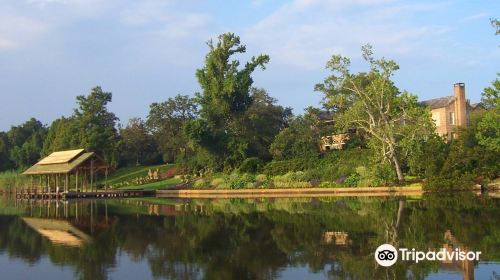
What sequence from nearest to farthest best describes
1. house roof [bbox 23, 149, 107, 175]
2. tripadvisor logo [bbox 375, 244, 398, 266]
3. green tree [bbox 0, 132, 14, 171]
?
tripadvisor logo [bbox 375, 244, 398, 266]
house roof [bbox 23, 149, 107, 175]
green tree [bbox 0, 132, 14, 171]

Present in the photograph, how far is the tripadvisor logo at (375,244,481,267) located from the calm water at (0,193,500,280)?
23cm

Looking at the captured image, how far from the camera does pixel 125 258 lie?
13.0 m

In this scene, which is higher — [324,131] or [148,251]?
[324,131]

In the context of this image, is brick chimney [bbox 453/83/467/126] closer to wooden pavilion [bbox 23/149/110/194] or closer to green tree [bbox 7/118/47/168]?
wooden pavilion [bbox 23/149/110/194]

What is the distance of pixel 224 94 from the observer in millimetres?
50969

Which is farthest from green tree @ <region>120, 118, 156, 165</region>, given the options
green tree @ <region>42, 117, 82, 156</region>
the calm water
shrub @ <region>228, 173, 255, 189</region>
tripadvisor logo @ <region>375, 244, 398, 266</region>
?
tripadvisor logo @ <region>375, 244, 398, 266</region>

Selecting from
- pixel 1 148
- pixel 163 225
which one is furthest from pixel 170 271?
pixel 1 148

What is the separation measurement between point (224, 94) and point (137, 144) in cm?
2229

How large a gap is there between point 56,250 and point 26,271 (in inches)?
116

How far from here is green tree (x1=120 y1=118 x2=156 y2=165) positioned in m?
68.8

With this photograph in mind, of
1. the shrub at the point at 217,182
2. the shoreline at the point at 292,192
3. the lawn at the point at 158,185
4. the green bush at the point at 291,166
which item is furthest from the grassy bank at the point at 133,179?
the green bush at the point at 291,166

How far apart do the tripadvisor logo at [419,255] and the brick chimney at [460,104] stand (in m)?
42.5

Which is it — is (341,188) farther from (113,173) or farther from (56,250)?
(113,173)

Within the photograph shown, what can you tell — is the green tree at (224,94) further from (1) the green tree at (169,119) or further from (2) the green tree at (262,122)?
(1) the green tree at (169,119)
